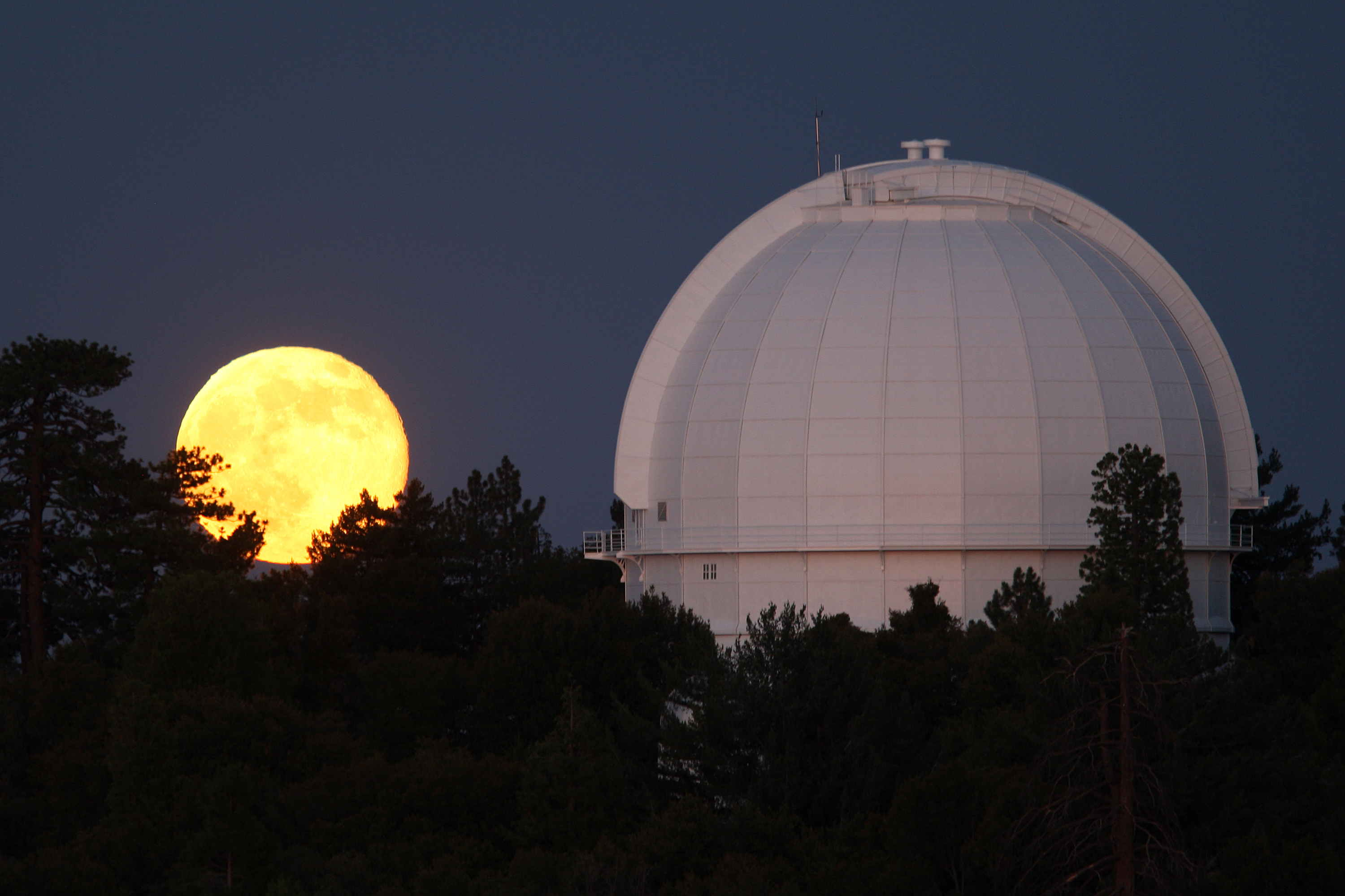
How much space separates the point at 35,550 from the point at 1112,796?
27.3 m

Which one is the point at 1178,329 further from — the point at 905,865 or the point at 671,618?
the point at 905,865

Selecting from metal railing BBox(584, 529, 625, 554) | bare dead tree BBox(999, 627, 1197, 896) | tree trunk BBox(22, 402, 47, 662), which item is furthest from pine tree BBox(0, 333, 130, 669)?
bare dead tree BBox(999, 627, 1197, 896)

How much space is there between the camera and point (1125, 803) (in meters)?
14.0

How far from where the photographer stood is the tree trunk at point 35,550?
117ft

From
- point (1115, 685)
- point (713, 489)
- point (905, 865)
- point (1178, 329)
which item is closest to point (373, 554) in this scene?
point (713, 489)

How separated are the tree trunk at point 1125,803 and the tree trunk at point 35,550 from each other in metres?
27.2

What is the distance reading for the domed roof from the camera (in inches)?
1575

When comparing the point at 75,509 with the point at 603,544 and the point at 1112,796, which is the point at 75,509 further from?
the point at 1112,796

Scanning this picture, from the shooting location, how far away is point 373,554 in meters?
43.8

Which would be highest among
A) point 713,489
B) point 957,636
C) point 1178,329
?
point 1178,329

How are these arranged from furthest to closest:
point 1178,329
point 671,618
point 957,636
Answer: point 1178,329
point 671,618
point 957,636

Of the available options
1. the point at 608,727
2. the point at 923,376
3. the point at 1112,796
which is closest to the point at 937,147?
the point at 923,376

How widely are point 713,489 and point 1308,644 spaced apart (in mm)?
14150

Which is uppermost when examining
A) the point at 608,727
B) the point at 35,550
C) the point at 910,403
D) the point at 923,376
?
the point at 923,376
